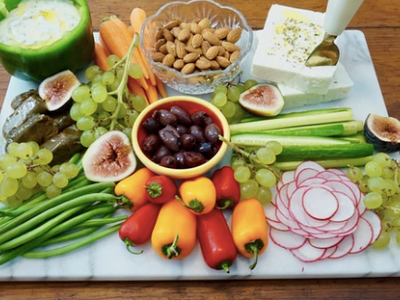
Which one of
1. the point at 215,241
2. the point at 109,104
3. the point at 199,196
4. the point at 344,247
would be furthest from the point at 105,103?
the point at 344,247

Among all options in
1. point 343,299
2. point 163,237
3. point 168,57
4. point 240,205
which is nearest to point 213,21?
point 168,57

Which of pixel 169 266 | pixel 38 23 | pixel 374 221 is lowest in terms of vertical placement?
pixel 169 266

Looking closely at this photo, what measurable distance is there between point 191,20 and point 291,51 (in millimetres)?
Answer: 420

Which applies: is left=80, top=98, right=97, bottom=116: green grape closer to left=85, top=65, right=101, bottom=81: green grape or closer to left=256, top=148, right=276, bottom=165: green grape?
left=85, top=65, right=101, bottom=81: green grape

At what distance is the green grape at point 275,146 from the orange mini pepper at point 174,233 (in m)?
0.30

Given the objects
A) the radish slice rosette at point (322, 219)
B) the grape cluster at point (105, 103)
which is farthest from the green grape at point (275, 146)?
the grape cluster at point (105, 103)

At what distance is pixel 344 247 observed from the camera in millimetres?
1269

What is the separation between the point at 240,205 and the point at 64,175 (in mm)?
503

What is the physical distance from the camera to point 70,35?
1.48 metres

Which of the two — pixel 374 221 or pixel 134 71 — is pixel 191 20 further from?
pixel 374 221

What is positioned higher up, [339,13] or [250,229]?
[339,13]

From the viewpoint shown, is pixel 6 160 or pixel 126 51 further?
pixel 126 51

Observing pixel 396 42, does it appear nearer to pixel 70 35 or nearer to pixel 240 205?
pixel 240 205

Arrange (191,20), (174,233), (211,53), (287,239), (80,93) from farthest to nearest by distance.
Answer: (191,20), (211,53), (80,93), (287,239), (174,233)
